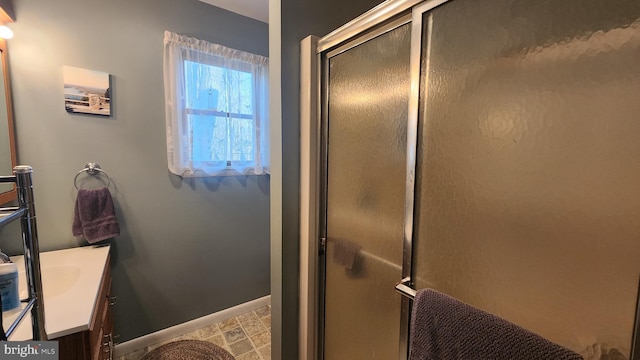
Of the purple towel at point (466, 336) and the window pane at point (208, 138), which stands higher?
the window pane at point (208, 138)

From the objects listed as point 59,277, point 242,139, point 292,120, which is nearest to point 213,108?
Result: point 242,139

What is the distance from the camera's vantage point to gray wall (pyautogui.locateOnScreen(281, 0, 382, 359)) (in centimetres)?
125

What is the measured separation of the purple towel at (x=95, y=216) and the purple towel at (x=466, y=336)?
180cm

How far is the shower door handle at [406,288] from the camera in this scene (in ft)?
3.06

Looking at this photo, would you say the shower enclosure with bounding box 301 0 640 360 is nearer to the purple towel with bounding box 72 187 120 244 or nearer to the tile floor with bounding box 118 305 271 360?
Result: the tile floor with bounding box 118 305 271 360

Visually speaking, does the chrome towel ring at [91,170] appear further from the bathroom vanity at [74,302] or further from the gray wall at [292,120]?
the gray wall at [292,120]

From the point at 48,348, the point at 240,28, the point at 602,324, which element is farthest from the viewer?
the point at 240,28

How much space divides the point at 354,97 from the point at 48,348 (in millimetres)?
1306

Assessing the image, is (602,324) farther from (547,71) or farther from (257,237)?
(257,237)

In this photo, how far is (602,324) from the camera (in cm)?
58

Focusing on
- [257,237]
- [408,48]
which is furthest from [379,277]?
[257,237]

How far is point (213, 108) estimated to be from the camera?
1954mm

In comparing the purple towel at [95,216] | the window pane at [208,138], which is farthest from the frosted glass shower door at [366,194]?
the purple towel at [95,216]

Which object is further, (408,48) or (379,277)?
(379,277)
